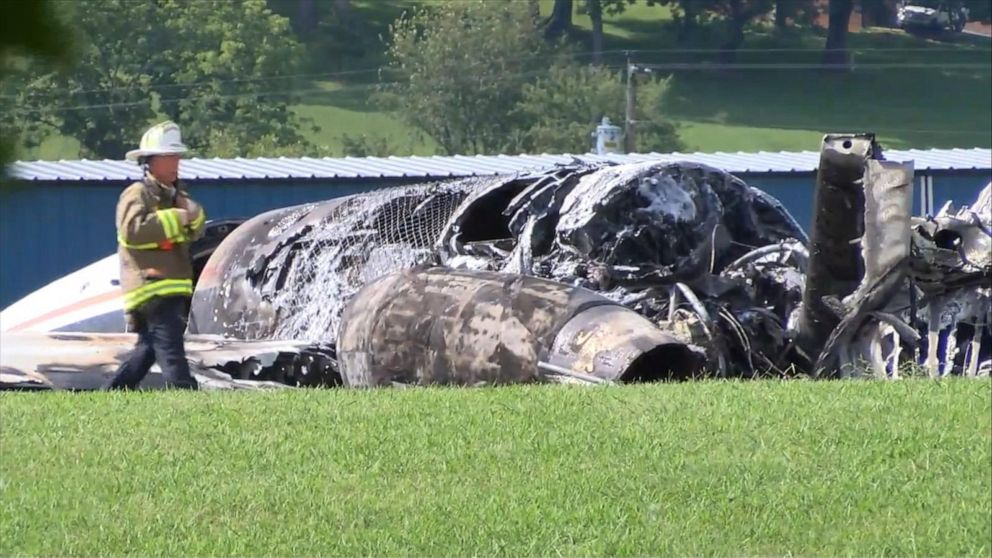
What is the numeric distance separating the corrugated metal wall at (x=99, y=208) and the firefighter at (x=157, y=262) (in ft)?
42.4

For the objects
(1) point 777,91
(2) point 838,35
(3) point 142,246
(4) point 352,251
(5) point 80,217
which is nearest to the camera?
(3) point 142,246

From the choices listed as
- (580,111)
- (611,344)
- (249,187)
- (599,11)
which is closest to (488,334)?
(611,344)

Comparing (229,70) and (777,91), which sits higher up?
(229,70)

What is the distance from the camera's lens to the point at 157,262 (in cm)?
959

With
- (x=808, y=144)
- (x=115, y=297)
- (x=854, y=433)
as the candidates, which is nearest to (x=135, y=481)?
(x=854, y=433)

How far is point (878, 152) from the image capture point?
9758 millimetres

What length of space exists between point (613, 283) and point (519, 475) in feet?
12.8

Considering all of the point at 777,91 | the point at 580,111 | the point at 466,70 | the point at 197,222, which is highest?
the point at 197,222

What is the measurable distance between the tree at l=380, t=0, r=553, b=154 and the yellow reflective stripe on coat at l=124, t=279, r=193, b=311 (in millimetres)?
46323

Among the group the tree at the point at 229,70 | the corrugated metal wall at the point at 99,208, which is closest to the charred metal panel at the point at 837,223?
the corrugated metal wall at the point at 99,208

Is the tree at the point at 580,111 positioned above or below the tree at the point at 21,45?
below

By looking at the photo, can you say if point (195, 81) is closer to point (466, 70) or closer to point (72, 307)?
point (466, 70)

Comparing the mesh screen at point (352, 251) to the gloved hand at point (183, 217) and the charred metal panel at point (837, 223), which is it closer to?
the gloved hand at point (183, 217)

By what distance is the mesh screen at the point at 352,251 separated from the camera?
36.4 feet
